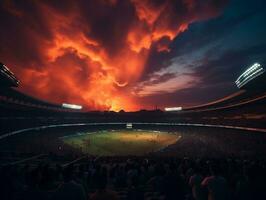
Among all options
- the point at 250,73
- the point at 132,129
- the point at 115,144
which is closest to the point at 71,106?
the point at 132,129

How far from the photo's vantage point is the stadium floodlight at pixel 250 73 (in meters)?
40.9

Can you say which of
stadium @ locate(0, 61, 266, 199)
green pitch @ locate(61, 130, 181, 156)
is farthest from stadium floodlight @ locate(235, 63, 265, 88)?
green pitch @ locate(61, 130, 181, 156)

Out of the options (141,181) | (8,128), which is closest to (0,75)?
(8,128)

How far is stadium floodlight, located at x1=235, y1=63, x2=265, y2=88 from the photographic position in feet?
134

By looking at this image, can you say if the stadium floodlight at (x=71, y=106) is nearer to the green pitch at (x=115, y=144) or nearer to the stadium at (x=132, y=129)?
the stadium at (x=132, y=129)

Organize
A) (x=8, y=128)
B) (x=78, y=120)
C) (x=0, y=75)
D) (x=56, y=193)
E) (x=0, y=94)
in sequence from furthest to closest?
(x=78, y=120), (x=0, y=94), (x=8, y=128), (x=0, y=75), (x=56, y=193)

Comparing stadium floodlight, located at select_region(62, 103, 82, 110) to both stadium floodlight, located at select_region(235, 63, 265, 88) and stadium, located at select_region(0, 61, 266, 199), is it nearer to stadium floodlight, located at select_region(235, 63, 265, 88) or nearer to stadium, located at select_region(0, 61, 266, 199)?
stadium, located at select_region(0, 61, 266, 199)

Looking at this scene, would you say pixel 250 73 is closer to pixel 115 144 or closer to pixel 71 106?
pixel 115 144

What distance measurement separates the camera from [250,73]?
45875 mm

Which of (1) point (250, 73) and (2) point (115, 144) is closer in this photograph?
(1) point (250, 73)

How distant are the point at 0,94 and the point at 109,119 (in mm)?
54738

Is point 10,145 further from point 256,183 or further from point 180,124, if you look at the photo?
point 180,124

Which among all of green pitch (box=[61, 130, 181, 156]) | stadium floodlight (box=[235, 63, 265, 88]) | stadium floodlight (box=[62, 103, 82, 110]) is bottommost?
green pitch (box=[61, 130, 181, 156])

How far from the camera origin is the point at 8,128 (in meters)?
44.4
